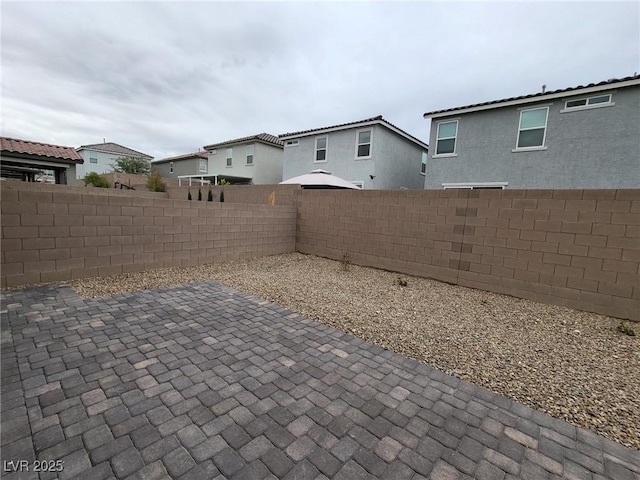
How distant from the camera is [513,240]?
560 cm

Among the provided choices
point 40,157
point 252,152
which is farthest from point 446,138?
point 40,157

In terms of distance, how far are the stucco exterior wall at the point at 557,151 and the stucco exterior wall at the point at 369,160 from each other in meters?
2.53

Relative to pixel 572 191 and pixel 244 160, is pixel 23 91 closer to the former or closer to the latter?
pixel 572 191

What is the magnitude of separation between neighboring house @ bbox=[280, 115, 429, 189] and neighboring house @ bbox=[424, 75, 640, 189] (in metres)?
2.48

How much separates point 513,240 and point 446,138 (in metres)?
8.66

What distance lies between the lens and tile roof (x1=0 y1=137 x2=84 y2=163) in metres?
12.0

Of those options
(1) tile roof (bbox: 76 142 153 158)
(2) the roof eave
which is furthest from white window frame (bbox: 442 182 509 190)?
(1) tile roof (bbox: 76 142 153 158)

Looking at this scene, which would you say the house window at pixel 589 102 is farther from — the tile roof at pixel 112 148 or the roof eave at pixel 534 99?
the tile roof at pixel 112 148

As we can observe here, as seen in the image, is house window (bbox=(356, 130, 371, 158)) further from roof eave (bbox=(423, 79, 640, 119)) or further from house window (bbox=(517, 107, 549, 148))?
house window (bbox=(517, 107, 549, 148))

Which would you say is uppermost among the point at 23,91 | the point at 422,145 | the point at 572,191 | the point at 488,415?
the point at 422,145

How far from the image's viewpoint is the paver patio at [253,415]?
1.73 meters

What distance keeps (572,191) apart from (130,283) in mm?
8086

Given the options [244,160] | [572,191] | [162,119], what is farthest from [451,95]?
[162,119]

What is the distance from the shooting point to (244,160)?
70.3 ft
